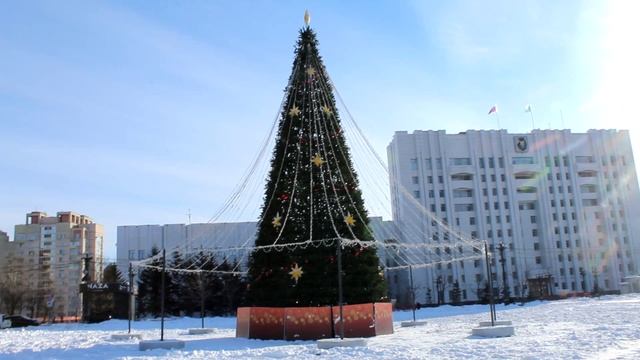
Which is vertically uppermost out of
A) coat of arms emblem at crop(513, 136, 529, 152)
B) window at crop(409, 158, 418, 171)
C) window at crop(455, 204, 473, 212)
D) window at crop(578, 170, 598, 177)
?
coat of arms emblem at crop(513, 136, 529, 152)

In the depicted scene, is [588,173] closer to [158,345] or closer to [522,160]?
[522,160]

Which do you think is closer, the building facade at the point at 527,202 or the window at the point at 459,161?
the building facade at the point at 527,202

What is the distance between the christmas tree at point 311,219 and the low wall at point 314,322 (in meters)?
0.40

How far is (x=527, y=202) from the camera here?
99.1 m

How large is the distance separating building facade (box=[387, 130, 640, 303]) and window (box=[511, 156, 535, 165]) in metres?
0.17

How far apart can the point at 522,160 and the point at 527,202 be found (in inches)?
284

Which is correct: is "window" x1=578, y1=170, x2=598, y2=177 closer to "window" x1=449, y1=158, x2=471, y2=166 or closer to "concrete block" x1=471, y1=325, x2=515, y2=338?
"window" x1=449, y1=158, x2=471, y2=166

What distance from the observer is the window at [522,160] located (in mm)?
99000

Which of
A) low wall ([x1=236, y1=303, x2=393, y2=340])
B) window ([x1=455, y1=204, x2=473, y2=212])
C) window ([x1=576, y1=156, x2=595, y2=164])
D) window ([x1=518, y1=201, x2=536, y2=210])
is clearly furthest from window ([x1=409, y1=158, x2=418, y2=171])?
low wall ([x1=236, y1=303, x2=393, y2=340])

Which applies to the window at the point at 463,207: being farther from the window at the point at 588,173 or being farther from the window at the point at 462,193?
the window at the point at 588,173

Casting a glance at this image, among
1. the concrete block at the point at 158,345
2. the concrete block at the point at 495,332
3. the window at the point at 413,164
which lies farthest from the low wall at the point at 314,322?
the window at the point at 413,164

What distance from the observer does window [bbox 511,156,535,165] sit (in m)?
99.0

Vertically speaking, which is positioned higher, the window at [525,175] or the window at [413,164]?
the window at [413,164]

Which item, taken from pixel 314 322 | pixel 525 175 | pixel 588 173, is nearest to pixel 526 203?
pixel 525 175
